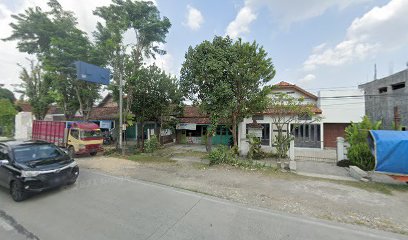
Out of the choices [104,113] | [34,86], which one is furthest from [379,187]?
[34,86]

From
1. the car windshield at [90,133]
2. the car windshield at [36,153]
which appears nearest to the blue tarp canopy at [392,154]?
the car windshield at [36,153]

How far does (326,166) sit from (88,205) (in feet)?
38.7

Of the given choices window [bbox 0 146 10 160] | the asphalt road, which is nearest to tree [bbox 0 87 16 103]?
window [bbox 0 146 10 160]

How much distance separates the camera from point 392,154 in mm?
7473

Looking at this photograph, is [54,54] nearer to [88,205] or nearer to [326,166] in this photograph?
[88,205]

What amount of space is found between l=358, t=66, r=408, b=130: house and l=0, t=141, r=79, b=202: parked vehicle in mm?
17703

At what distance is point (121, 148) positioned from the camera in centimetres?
1511

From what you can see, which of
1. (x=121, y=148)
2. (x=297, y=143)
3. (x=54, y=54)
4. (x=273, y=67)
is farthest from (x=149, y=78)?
(x=297, y=143)

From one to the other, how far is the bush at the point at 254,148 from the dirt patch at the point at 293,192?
3440 millimetres

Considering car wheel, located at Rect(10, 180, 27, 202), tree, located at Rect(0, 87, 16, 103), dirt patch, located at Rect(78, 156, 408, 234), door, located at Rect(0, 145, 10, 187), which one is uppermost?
tree, located at Rect(0, 87, 16, 103)

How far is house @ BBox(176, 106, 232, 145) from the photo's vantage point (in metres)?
21.0

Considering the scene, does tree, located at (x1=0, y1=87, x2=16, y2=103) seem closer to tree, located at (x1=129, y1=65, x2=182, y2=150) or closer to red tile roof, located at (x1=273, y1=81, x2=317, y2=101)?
tree, located at (x1=129, y1=65, x2=182, y2=150)

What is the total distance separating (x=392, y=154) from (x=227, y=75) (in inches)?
336

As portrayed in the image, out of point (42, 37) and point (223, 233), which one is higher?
point (42, 37)
